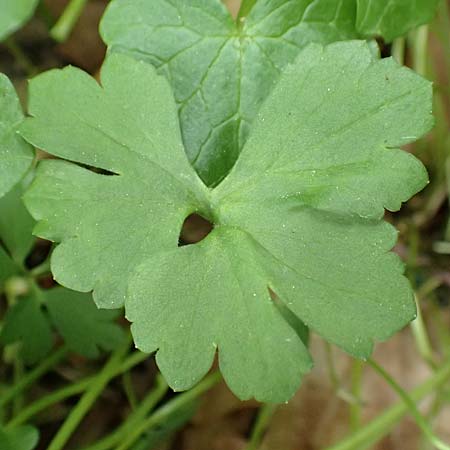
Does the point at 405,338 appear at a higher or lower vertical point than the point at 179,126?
lower

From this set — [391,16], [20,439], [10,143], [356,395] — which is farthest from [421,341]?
[10,143]

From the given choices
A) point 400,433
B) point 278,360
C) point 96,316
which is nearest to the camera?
point 278,360

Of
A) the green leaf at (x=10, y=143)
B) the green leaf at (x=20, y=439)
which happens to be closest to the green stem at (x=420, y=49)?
the green leaf at (x=10, y=143)

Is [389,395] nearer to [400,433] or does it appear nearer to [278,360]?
[400,433]

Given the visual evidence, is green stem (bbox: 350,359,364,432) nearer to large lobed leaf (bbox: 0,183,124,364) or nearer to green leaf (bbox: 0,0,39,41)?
large lobed leaf (bbox: 0,183,124,364)

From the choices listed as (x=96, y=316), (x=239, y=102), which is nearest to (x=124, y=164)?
(x=239, y=102)

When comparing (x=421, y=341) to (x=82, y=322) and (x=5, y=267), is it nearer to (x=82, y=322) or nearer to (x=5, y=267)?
(x=82, y=322)

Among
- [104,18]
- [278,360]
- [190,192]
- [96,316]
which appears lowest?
[96,316]

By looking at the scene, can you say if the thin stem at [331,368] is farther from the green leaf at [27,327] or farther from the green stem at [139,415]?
the green leaf at [27,327]
